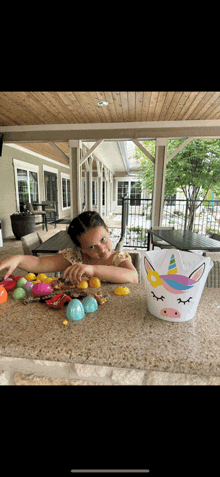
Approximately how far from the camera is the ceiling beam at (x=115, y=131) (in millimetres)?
4738

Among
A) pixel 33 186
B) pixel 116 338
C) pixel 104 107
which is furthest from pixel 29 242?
pixel 33 186

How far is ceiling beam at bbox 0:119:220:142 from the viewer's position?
4738 mm

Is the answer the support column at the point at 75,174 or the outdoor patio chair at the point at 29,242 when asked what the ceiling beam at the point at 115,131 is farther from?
the outdoor patio chair at the point at 29,242

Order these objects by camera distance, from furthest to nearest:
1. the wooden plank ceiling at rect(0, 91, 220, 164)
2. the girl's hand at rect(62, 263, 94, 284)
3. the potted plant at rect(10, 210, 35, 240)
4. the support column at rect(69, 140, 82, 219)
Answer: the potted plant at rect(10, 210, 35, 240), the support column at rect(69, 140, 82, 219), the wooden plank ceiling at rect(0, 91, 220, 164), the girl's hand at rect(62, 263, 94, 284)

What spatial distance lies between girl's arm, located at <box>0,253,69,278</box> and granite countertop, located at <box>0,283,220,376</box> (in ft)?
0.78

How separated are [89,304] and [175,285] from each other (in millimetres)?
279

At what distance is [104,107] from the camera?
398 cm

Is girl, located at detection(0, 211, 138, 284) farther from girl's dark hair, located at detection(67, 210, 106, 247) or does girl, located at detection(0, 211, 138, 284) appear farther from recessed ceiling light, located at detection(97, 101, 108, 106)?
recessed ceiling light, located at detection(97, 101, 108, 106)

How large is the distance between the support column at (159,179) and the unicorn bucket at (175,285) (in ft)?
15.5

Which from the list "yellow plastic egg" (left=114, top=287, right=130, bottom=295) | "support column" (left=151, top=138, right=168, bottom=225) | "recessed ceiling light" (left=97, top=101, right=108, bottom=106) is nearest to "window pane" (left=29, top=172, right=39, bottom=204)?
"support column" (left=151, top=138, right=168, bottom=225)
